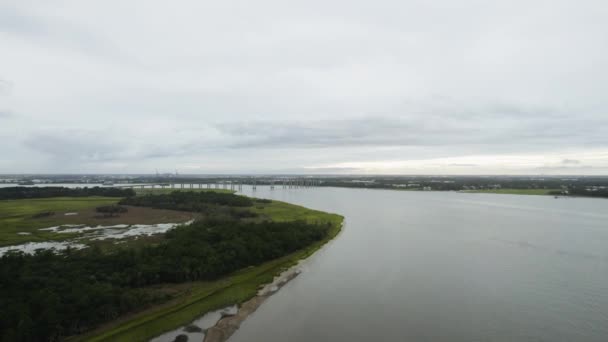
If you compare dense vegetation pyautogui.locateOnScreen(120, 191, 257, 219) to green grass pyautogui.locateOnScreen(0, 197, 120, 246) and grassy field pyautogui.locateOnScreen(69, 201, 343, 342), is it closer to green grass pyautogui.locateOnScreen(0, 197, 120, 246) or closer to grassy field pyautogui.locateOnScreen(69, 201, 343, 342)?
green grass pyautogui.locateOnScreen(0, 197, 120, 246)

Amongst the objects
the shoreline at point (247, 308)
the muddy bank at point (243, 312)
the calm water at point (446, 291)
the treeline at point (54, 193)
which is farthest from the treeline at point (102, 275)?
the treeline at point (54, 193)

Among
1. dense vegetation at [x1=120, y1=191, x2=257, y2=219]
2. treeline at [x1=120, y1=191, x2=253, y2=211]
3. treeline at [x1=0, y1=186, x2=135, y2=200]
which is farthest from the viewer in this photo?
treeline at [x1=0, y1=186, x2=135, y2=200]

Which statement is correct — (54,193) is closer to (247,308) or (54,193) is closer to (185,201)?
(185,201)

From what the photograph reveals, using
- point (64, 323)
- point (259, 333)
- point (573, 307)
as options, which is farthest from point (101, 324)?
point (573, 307)

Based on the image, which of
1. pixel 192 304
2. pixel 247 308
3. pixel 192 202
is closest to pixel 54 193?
pixel 192 202

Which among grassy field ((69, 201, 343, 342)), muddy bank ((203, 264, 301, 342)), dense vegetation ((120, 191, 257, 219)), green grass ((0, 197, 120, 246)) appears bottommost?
muddy bank ((203, 264, 301, 342))

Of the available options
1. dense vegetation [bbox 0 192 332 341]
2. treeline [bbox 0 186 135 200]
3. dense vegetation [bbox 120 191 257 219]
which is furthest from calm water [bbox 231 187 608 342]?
treeline [bbox 0 186 135 200]

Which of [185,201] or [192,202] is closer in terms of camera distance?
[192,202]
